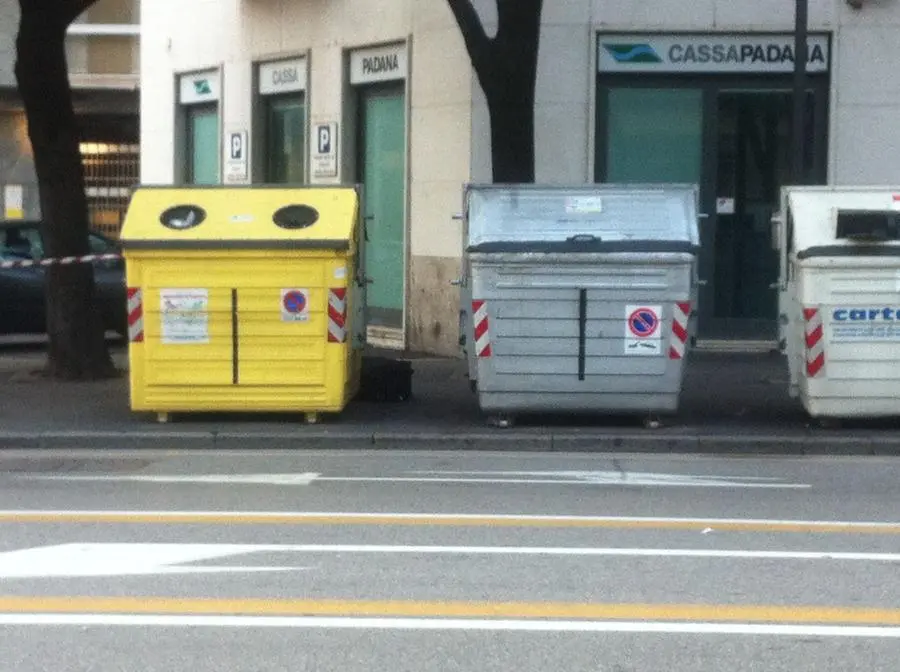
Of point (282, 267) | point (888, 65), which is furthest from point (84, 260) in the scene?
point (888, 65)

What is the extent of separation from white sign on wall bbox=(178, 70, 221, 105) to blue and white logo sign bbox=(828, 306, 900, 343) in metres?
15.2

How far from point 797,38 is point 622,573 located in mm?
9000

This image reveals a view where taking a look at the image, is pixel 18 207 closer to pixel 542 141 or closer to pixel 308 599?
pixel 542 141

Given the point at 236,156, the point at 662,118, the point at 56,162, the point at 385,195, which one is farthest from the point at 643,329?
the point at 236,156

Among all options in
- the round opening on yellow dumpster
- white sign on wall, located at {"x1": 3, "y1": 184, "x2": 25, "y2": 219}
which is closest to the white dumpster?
the round opening on yellow dumpster

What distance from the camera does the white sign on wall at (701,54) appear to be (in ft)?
65.7

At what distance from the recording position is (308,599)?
7.62 m

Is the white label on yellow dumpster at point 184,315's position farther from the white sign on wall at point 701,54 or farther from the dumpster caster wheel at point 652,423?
the white sign on wall at point 701,54

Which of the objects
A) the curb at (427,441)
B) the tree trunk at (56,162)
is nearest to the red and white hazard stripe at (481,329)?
the curb at (427,441)

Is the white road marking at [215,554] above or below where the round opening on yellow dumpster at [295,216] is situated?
below

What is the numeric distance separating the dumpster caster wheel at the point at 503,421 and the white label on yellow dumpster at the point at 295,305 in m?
1.62

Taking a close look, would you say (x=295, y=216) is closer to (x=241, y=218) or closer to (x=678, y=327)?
(x=241, y=218)

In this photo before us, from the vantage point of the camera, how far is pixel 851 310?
14016 millimetres

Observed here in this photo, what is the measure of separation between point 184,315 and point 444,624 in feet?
25.3
